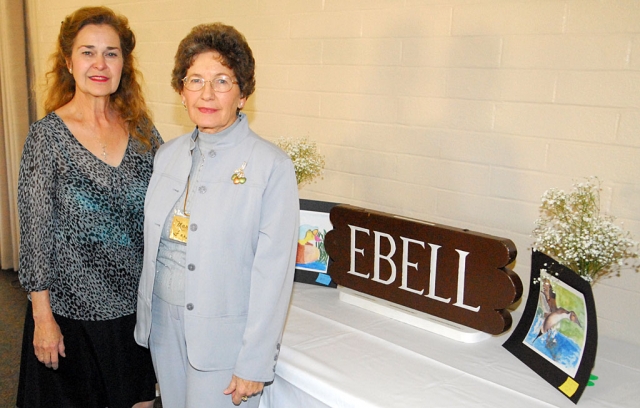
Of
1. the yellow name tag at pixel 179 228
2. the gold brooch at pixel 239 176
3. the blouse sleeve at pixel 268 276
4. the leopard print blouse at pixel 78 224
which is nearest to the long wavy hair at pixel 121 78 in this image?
the leopard print blouse at pixel 78 224

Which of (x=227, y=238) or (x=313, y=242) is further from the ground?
(x=227, y=238)

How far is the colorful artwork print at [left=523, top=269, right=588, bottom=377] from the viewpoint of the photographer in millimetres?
1573

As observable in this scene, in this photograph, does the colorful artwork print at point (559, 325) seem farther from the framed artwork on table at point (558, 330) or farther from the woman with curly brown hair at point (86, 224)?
the woman with curly brown hair at point (86, 224)

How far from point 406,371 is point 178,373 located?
645mm

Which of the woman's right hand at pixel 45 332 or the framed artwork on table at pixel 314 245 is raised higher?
the framed artwork on table at pixel 314 245

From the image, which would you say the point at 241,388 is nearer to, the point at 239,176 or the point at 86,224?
the point at 239,176

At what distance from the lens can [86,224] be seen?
181 cm

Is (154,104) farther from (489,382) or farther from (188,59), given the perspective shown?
(489,382)

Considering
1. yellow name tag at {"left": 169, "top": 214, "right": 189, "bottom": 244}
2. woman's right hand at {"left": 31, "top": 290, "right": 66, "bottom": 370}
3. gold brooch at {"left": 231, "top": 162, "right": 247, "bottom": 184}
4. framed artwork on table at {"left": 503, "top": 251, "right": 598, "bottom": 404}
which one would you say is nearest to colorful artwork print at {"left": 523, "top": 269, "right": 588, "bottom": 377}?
framed artwork on table at {"left": 503, "top": 251, "right": 598, "bottom": 404}

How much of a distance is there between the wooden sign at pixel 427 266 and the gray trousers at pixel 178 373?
617mm

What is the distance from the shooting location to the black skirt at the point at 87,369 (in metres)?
1.89

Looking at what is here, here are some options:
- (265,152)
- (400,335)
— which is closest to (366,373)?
(400,335)

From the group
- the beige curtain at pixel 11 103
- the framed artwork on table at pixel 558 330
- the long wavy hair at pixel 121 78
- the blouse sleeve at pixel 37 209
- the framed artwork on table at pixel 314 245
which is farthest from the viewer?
the beige curtain at pixel 11 103

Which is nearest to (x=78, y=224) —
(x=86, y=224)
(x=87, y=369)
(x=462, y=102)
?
(x=86, y=224)
